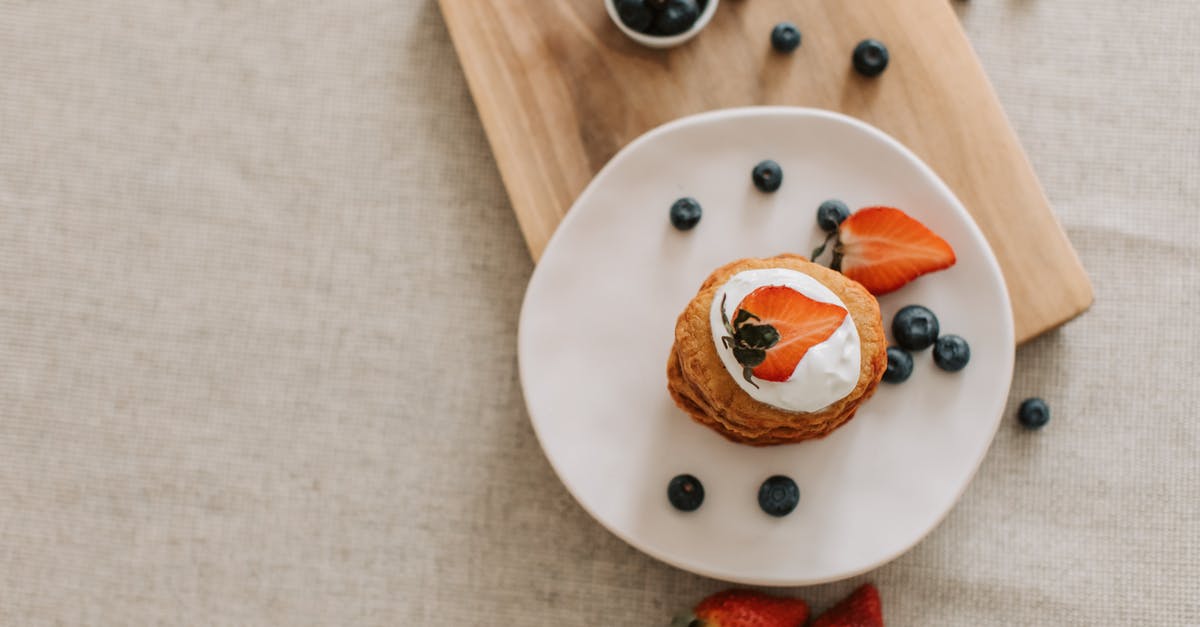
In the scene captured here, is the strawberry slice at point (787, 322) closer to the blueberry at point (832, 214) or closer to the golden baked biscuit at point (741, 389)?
the golden baked biscuit at point (741, 389)

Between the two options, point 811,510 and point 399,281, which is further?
point 399,281

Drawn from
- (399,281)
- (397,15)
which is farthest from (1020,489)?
(397,15)

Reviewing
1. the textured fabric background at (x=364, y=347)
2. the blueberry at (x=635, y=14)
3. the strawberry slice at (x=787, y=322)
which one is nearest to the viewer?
the strawberry slice at (x=787, y=322)

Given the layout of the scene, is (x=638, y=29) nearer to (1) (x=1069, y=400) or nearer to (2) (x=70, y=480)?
(1) (x=1069, y=400)

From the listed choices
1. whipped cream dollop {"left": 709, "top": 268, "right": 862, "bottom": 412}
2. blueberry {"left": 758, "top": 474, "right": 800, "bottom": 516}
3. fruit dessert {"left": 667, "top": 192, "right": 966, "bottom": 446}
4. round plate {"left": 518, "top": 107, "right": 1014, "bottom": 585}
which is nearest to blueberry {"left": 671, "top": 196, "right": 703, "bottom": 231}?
round plate {"left": 518, "top": 107, "right": 1014, "bottom": 585}

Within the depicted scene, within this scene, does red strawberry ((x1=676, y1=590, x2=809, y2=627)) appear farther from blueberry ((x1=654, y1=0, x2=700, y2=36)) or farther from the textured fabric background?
blueberry ((x1=654, y1=0, x2=700, y2=36))

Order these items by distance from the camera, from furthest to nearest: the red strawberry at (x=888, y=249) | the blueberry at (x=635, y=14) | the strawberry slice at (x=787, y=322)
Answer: the blueberry at (x=635, y=14) < the red strawberry at (x=888, y=249) < the strawberry slice at (x=787, y=322)

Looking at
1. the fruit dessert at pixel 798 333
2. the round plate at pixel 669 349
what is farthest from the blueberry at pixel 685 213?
the fruit dessert at pixel 798 333
